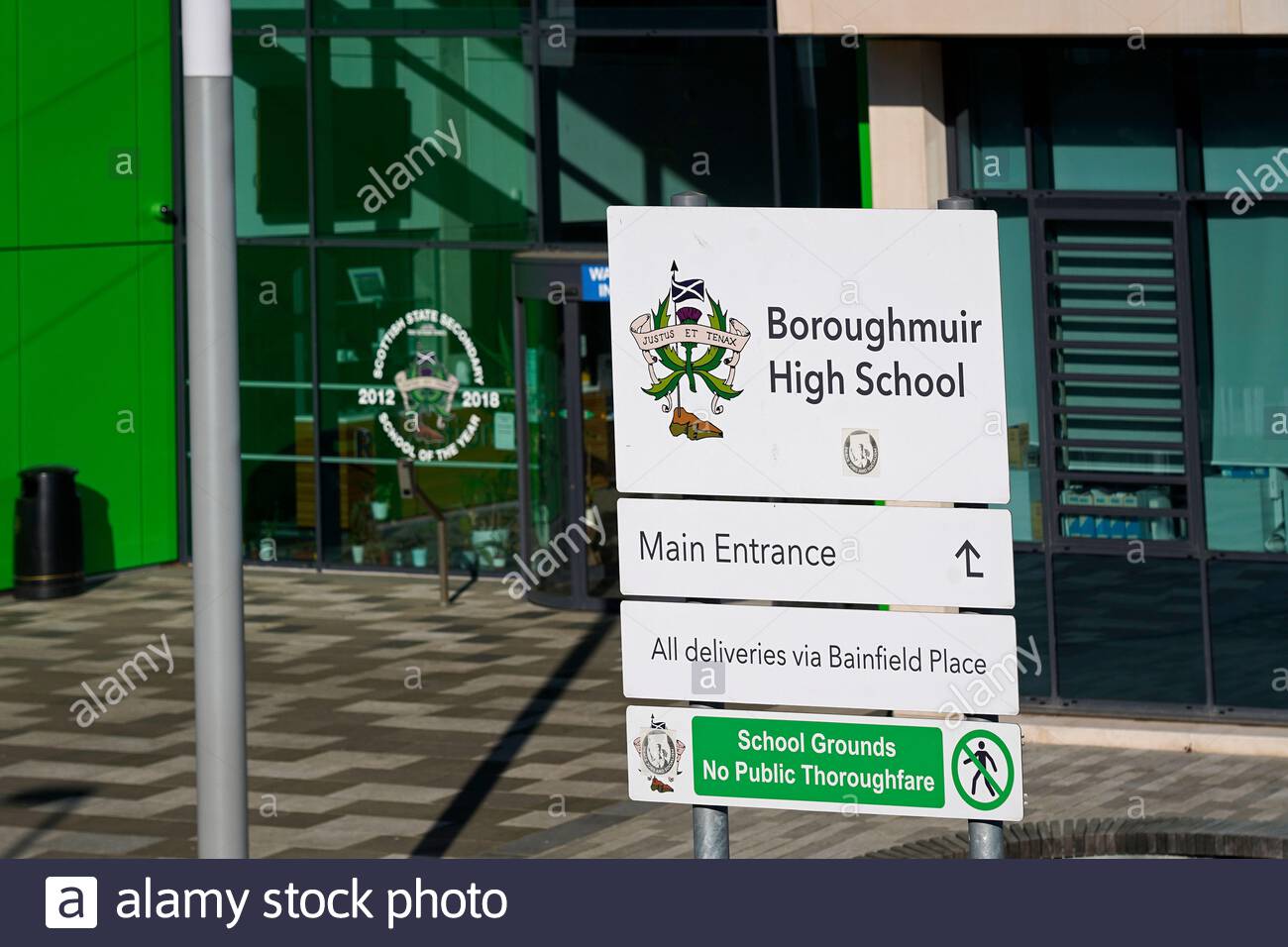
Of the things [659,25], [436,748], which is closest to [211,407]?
[436,748]

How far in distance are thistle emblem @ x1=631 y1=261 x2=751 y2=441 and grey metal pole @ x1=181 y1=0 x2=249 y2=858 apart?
5.06 ft

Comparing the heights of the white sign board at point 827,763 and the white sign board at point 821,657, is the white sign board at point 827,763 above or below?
below

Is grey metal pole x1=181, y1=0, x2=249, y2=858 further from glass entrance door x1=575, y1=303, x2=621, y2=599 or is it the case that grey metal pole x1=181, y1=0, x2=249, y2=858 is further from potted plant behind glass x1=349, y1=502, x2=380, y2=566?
potted plant behind glass x1=349, y1=502, x2=380, y2=566

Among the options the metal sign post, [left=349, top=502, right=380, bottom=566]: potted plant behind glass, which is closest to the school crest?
the metal sign post

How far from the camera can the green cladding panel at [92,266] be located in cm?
1969

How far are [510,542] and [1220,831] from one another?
11.1 m

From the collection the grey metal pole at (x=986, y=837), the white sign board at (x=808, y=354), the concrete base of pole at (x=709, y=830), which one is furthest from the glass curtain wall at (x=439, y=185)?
the grey metal pole at (x=986, y=837)

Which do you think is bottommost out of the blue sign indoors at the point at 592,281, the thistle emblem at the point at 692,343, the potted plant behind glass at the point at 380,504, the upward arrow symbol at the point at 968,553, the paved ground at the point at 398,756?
the paved ground at the point at 398,756

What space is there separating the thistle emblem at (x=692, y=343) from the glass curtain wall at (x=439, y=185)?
1170cm

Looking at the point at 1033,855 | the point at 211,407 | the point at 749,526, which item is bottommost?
the point at 1033,855

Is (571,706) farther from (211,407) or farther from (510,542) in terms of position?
(211,407)

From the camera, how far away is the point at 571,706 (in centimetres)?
1459

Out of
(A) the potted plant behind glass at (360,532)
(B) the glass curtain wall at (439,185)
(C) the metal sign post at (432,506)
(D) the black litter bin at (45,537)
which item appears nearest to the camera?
(B) the glass curtain wall at (439,185)

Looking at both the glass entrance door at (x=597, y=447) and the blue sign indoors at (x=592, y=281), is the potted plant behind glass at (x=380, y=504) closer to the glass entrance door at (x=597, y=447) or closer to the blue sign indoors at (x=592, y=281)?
the glass entrance door at (x=597, y=447)
